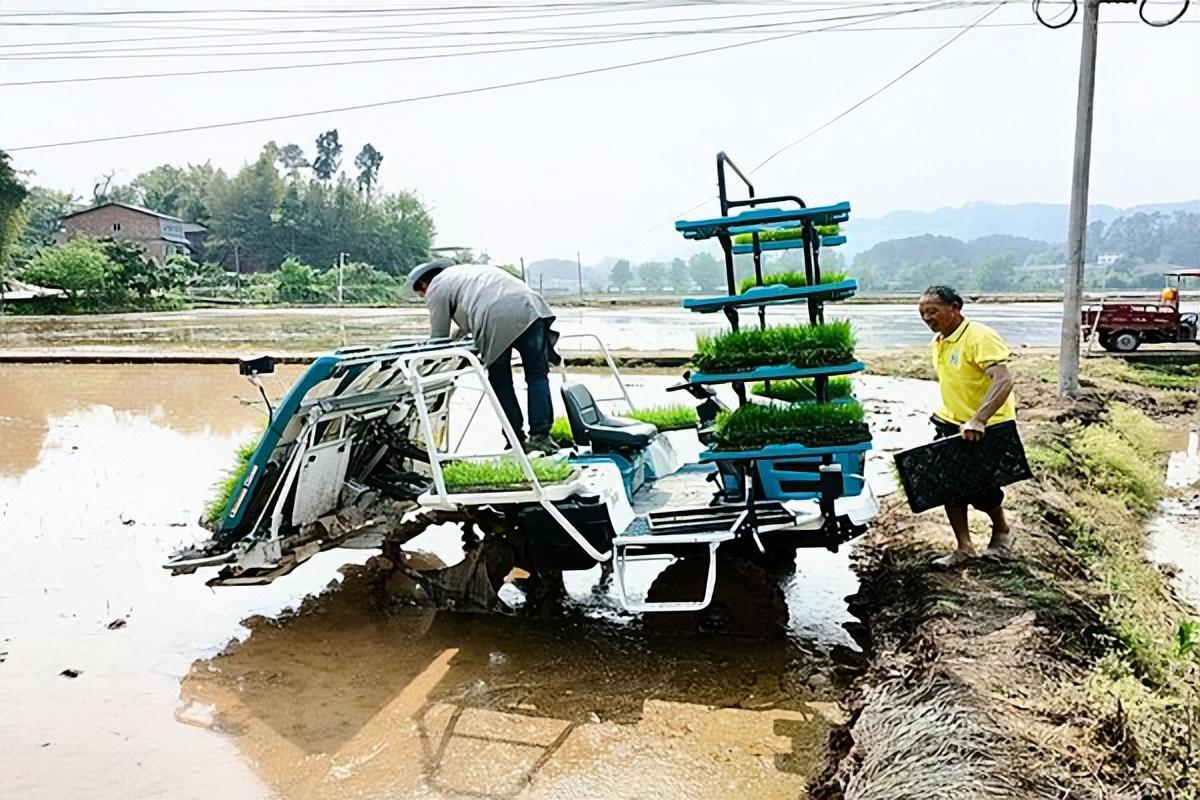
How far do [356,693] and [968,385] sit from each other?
355cm

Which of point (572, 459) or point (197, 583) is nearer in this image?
point (572, 459)

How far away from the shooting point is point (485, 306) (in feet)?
19.9

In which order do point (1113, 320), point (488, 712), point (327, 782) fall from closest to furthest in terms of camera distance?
point (327, 782) → point (488, 712) → point (1113, 320)

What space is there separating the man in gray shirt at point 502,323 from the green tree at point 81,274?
4258 cm

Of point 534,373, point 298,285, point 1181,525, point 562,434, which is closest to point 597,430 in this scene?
point 534,373

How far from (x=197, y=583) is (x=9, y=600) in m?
1.08

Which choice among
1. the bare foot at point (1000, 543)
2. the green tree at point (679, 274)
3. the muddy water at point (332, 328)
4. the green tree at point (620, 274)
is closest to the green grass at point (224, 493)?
the bare foot at point (1000, 543)

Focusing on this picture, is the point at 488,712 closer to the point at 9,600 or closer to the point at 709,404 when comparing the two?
the point at 709,404

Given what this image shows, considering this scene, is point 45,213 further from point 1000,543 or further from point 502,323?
point 1000,543

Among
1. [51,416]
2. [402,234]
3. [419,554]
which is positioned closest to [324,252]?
[402,234]

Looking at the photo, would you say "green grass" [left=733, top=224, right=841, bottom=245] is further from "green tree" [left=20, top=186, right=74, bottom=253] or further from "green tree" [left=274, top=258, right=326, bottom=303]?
"green tree" [left=20, top=186, right=74, bottom=253]

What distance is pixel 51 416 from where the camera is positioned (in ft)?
44.4

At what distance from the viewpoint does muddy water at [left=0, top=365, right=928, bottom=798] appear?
13.7 ft

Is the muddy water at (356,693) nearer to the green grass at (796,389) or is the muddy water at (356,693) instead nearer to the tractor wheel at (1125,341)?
the green grass at (796,389)
